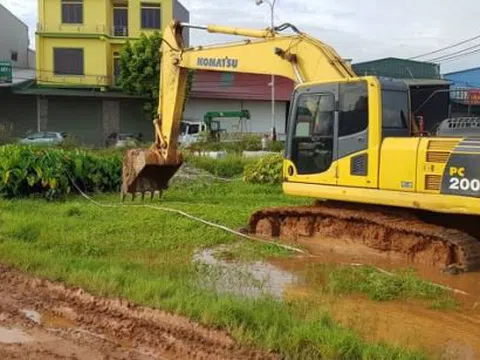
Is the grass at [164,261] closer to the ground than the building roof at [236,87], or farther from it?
closer to the ground

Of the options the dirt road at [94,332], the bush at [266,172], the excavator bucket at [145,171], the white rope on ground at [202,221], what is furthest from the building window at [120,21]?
the dirt road at [94,332]

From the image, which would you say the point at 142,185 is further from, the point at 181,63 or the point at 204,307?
the point at 204,307

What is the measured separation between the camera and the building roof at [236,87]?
51.5 m

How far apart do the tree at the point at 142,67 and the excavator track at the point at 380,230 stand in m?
32.9

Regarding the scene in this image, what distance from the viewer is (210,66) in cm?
1473

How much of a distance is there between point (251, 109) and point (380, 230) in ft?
137

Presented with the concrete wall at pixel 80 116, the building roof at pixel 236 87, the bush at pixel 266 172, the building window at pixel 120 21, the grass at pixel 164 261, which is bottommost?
the grass at pixel 164 261

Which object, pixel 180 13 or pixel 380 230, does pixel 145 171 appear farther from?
pixel 180 13

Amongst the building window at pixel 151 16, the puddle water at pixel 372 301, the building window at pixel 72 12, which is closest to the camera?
the puddle water at pixel 372 301

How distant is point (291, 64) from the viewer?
12.9 m

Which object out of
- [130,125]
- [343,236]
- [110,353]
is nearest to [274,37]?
[343,236]

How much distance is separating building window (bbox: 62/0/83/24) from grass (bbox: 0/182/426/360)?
3459 cm

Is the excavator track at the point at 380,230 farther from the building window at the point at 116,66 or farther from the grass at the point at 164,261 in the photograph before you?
the building window at the point at 116,66

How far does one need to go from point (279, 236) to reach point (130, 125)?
38.3 metres
